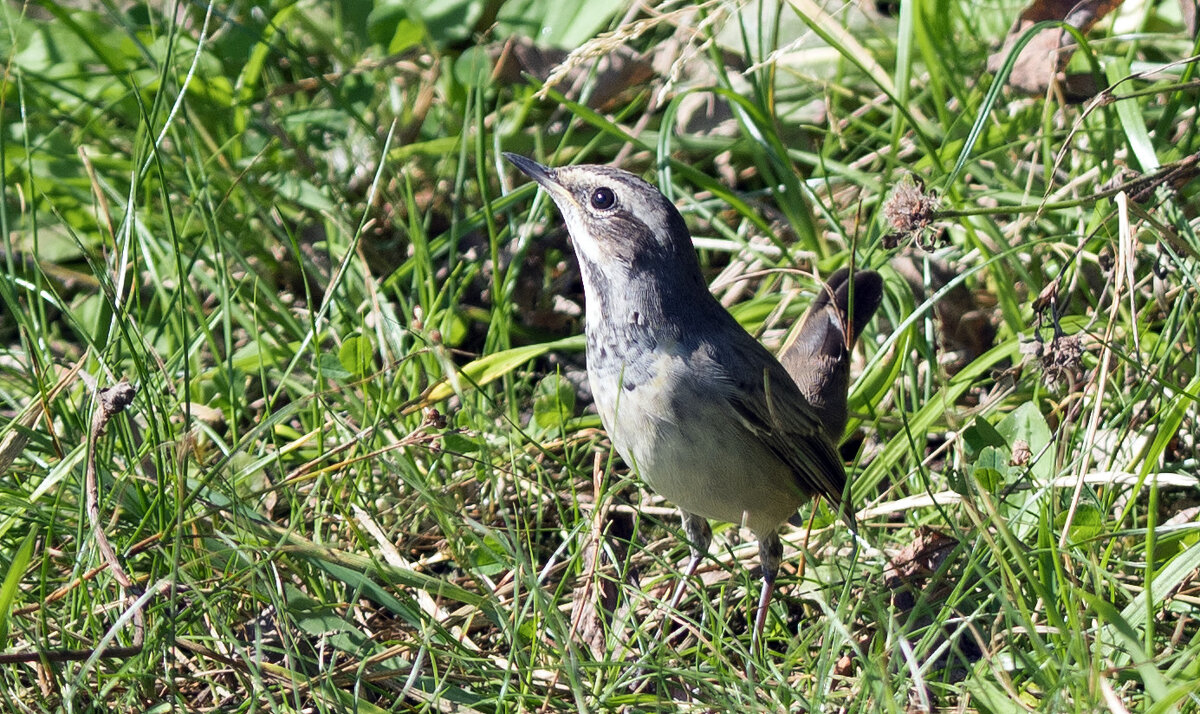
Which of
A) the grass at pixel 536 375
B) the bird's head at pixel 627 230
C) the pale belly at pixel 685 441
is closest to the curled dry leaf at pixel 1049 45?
the grass at pixel 536 375

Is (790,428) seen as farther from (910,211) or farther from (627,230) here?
(910,211)

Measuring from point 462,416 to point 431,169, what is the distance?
208 cm

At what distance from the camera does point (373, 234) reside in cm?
646

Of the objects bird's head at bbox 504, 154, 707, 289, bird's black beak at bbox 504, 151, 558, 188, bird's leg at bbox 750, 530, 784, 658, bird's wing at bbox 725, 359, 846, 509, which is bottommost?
bird's leg at bbox 750, 530, 784, 658

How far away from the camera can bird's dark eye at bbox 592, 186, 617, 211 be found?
4.66 m

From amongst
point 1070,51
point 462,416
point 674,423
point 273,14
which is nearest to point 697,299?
point 674,423

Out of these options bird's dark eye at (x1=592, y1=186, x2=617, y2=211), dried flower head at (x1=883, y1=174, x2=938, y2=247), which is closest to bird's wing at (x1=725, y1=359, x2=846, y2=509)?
bird's dark eye at (x1=592, y1=186, x2=617, y2=211)

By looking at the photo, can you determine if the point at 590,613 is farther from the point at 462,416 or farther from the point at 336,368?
the point at 336,368

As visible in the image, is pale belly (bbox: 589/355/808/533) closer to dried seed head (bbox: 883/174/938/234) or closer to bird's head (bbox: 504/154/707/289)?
bird's head (bbox: 504/154/707/289)

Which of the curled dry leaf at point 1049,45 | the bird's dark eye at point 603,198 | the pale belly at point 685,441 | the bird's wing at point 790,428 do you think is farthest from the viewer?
the curled dry leaf at point 1049,45

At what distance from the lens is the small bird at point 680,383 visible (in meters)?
4.34

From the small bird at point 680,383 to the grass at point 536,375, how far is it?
0.71ft

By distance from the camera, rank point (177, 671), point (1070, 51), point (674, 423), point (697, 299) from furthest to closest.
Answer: point (1070, 51)
point (697, 299)
point (674, 423)
point (177, 671)

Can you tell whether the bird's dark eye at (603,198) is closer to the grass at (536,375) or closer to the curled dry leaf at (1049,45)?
the grass at (536,375)
